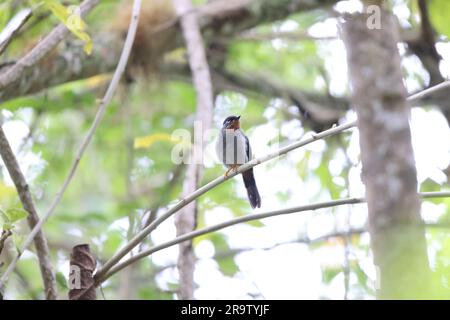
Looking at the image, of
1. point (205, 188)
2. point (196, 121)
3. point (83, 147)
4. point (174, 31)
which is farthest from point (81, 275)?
point (174, 31)

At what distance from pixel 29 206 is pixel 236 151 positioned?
1712 millimetres

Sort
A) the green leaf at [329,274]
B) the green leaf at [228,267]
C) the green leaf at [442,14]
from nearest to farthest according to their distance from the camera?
the green leaf at [442,14] < the green leaf at [329,274] < the green leaf at [228,267]

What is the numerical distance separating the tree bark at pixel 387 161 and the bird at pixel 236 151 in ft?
7.01

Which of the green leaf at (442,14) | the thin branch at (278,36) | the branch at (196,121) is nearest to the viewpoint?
the green leaf at (442,14)

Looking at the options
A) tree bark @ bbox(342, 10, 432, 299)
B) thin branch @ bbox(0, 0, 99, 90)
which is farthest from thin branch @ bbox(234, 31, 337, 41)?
tree bark @ bbox(342, 10, 432, 299)

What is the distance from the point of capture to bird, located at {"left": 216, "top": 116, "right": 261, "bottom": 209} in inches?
177

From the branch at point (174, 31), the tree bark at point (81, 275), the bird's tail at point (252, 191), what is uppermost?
the branch at point (174, 31)

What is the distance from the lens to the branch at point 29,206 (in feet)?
9.77

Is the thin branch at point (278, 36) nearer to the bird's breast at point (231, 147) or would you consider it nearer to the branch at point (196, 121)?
the branch at point (196, 121)

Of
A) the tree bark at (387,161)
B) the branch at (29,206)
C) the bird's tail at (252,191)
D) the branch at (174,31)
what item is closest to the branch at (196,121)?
the branch at (174,31)

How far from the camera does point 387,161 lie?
6.16 ft

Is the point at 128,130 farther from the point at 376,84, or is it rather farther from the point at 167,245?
the point at 376,84

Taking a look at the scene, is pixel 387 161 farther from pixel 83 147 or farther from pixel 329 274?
pixel 329 274

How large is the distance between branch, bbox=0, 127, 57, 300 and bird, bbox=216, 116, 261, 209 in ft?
4.80
